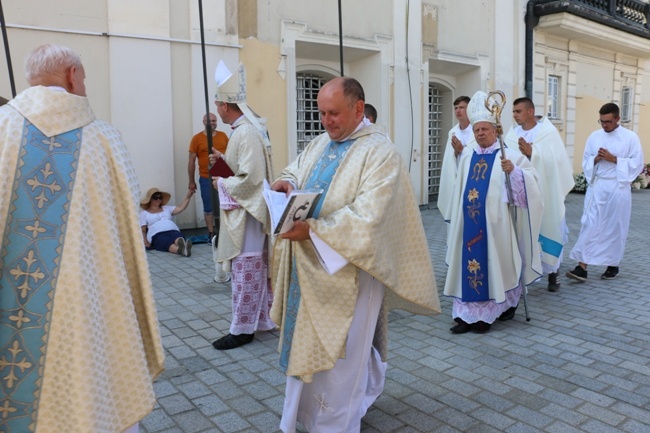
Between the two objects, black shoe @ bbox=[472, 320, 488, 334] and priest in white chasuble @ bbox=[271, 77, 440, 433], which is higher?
priest in white chasuble @ bbox=[271, 77, 440, 433]

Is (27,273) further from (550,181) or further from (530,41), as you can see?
(530,41)

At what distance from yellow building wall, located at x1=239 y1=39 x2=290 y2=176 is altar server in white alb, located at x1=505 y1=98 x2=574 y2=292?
14.4ft

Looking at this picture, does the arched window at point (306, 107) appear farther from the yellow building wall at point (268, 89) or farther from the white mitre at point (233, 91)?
the white mitre at point (233, 91)

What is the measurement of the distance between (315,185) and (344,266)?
1.61 feet

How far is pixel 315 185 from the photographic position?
2.94 meters

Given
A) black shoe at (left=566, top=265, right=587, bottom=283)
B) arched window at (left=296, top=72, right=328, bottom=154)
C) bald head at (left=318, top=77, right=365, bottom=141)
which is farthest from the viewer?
arched window at (left=296, top=72, right=328, bottom=154)

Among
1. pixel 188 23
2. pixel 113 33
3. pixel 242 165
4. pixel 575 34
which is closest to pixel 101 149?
pixel 242 165

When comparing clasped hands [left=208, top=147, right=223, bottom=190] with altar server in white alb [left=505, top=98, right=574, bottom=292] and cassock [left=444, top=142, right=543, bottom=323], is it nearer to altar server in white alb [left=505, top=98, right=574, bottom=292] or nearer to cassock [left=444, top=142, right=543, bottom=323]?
cassock [left=444, top=142, right=543, bottom=323]

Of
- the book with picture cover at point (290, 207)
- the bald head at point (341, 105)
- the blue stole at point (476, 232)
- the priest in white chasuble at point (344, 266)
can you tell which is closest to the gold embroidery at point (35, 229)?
the book with picture cover at point (290, 207)

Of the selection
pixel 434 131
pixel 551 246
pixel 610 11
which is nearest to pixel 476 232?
pixel 551 246

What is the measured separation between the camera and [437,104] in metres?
14.2

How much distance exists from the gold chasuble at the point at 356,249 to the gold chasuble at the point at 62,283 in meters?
0.83

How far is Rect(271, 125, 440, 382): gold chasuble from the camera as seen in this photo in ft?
8.66

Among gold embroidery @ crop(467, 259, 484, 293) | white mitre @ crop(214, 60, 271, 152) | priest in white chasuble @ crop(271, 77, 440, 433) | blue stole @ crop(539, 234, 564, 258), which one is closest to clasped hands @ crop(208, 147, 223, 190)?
white mitre @ crop(214, 60, 271, 152)
